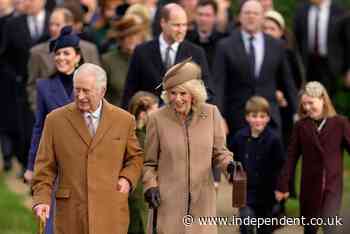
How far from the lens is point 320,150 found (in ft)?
39.0

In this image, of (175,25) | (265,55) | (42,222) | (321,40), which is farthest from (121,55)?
(321,40)

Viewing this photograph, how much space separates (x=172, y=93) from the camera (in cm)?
1031

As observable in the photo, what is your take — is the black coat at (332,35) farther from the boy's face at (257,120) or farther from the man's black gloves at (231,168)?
the man's black gloves at (231,168)

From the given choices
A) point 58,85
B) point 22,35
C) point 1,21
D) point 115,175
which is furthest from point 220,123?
point 1,21

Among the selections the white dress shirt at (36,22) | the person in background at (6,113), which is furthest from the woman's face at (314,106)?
the person in background at (6,113)

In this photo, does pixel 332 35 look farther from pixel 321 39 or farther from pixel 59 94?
pixel 59 94

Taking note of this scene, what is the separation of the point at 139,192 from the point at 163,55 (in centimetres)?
158

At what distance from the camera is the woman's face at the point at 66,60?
448 inches

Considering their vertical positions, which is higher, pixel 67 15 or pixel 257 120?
pixel 67 15

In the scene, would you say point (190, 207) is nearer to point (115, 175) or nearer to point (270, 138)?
point (115, 175)

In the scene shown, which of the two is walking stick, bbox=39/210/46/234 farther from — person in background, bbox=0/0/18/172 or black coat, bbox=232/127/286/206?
person in background, bbox=0/0/18/172

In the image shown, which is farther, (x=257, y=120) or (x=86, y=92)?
(x=257, y=120)

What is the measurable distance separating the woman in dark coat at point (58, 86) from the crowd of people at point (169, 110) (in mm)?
11

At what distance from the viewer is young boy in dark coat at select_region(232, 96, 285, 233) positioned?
12.7 metres
